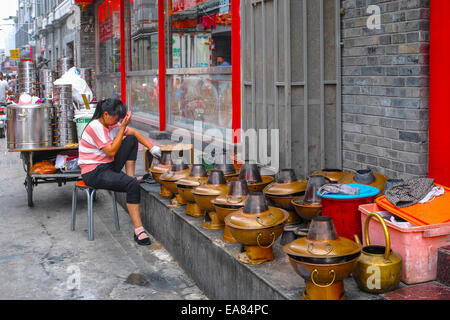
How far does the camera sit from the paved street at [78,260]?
4.56m

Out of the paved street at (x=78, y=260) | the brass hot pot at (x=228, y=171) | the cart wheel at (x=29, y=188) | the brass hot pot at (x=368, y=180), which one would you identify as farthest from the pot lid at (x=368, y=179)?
the cart wheel at (x=29, y=188)

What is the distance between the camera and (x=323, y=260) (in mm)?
2977

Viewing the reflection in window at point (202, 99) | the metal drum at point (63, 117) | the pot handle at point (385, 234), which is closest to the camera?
the pot handle at point (385, 234)

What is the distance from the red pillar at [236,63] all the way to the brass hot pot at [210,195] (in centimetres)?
270

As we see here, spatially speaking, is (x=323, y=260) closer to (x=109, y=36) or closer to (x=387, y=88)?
(x=387, y=88)

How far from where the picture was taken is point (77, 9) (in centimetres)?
2089

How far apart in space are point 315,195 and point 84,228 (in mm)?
3343

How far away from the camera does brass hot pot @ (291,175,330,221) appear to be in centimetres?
409

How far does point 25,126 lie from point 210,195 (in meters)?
3.49

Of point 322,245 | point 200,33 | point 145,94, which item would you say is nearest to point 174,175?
point 322,245

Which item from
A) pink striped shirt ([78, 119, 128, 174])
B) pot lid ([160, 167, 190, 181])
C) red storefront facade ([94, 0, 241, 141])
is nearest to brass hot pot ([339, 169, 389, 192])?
pot lid ([160, 167, 190, 181])

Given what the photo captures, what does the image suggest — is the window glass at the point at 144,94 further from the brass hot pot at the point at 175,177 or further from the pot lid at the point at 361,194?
the pot lid at the point at 361,194

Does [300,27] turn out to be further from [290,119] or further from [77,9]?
[77,9]
